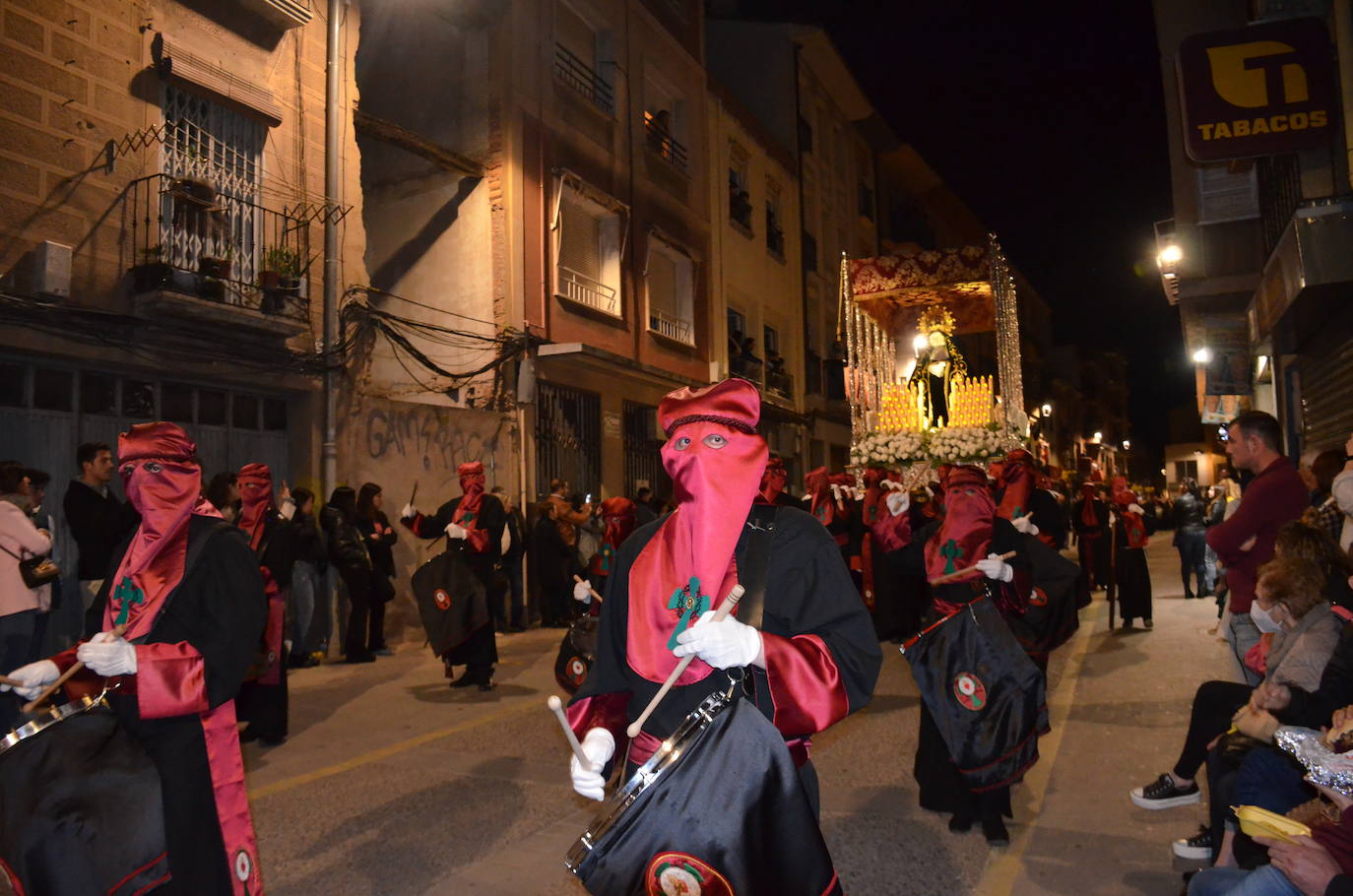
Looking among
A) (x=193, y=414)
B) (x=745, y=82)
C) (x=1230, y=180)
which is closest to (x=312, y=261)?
(x=193, y=414)

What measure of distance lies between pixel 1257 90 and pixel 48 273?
34.8 ft

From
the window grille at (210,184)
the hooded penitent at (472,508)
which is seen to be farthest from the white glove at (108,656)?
the window grille at (210,184)

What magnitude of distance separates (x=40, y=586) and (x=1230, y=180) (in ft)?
48.7

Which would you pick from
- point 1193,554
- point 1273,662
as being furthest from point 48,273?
point 1193,554

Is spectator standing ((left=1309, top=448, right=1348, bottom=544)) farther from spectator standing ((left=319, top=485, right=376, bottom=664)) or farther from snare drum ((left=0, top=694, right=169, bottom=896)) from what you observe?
spectator standing ((left=319, top=485, right=376, bottom=664))

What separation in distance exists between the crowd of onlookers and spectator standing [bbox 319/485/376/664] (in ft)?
25.7

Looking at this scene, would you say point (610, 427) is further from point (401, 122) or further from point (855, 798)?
point (855, 798)

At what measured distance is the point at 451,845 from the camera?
4.71 m

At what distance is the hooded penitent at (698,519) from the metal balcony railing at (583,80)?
48.2 ft

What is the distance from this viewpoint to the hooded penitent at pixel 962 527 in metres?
5.33

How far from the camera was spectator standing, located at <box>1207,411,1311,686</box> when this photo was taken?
199 inches

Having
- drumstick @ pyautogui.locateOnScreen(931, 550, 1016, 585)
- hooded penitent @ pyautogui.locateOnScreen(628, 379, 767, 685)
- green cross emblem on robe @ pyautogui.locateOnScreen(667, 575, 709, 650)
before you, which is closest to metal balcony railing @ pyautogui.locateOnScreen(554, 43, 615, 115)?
drumstick @ pyautogui.locateOnScreen(931, 550, 1016, 585)

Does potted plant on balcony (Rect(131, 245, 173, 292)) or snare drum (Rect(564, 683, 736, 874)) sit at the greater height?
potted plant on balcony (Rect(131, 245, 173, 292))

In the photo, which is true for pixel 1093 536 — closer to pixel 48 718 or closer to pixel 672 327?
pixel 672 327
